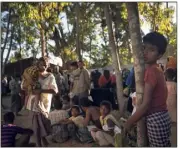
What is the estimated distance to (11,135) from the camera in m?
3.85

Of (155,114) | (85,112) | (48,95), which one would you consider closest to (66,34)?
(85,112)

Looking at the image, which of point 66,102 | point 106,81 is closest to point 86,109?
point 66,102

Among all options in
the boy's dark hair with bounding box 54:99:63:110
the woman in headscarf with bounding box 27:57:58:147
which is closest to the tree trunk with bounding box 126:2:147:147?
the woman in headscarf with bounding box 27:57:58:147

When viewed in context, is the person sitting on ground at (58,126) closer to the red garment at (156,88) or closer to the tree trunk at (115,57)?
the tree trunk at (115,57)

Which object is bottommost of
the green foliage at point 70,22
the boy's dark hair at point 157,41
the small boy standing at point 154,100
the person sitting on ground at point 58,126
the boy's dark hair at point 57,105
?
the person sitting on ground at point 58,126

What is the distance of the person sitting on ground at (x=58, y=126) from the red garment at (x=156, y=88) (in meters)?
2.23

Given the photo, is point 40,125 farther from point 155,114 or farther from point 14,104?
point 14,104

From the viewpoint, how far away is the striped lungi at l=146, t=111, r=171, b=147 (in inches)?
109

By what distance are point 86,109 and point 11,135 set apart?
1.45 m

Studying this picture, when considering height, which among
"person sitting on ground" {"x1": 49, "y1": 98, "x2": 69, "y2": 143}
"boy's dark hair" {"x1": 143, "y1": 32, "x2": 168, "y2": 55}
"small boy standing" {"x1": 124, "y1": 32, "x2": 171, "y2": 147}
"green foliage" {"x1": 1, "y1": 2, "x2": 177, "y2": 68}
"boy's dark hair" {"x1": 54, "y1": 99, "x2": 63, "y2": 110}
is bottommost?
"person sitting on ground" {"x1": 49, "y1": 98, "x2": 69, "y2": 143}

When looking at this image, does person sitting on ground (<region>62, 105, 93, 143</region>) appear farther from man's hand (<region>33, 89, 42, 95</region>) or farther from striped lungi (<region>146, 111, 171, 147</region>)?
striped lungi (<region>146, 111, 171, 147</region>)

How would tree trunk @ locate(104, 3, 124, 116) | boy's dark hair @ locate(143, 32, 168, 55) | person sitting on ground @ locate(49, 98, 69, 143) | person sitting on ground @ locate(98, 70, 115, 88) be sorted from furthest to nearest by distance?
person sitting on ground @ locate(98, 70, 115, 88)
tree trunk @ locate(104, 3, 124, 116)
person sitting on ground @ locate(49, 98, 69, 143)
boy's dark hair @ locate(143, 32, 168, 55)

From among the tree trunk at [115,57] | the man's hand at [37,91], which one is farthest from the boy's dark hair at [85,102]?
the man's hand at [37,91]

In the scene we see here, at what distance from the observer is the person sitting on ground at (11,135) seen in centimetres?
383
